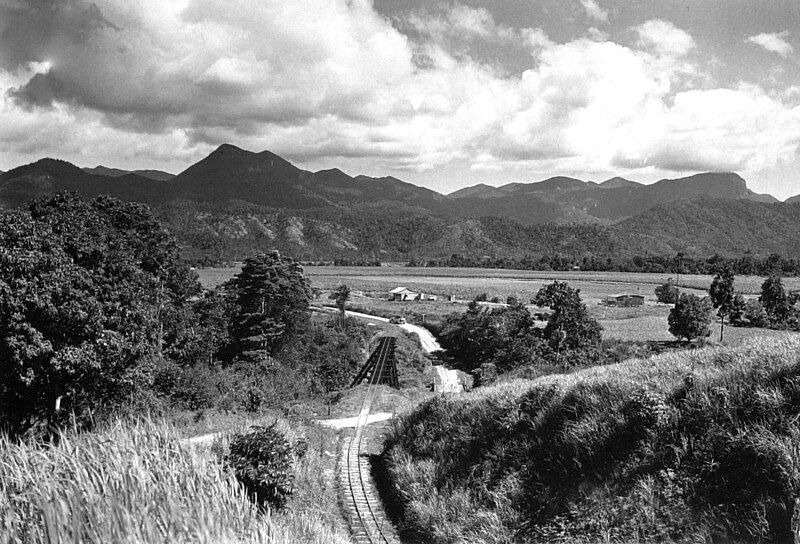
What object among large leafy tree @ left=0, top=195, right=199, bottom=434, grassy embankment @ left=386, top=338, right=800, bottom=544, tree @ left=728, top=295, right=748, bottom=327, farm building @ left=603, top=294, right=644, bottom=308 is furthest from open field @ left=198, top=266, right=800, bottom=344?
large leafy tree @ left=0, top=195, right=199, bottom=434

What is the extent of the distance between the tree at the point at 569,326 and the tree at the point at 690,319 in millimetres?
9046

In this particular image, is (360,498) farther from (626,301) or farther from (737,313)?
(626,301)

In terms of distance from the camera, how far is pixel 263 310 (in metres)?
43.9

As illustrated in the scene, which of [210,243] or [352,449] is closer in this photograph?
[352,449]

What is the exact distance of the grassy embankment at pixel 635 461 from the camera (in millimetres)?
7477

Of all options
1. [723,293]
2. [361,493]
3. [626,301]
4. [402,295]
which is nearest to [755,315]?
[723,293]

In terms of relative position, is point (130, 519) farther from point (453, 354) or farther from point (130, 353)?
point (453, 354)

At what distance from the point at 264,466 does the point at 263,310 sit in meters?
34.1

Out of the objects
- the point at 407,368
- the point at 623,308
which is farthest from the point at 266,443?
the point at 623,308

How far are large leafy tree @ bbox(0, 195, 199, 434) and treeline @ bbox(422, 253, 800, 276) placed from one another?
118 m

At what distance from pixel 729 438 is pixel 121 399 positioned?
54.6 ft

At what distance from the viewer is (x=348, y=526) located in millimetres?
11984

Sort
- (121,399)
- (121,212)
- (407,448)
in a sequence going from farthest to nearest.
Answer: (121,212)
(121,399)
(407,448)

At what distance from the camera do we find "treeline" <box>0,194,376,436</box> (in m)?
14.2
